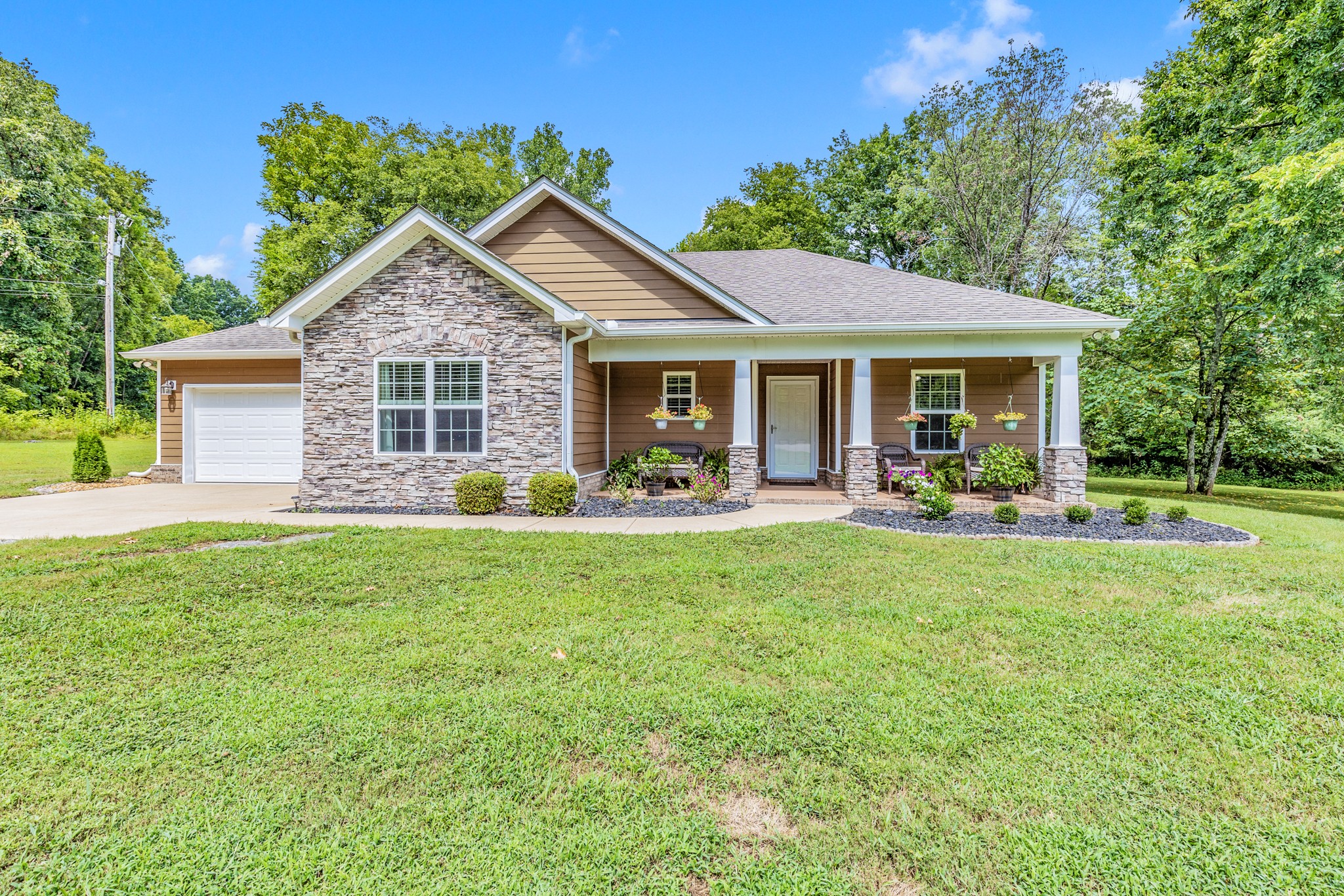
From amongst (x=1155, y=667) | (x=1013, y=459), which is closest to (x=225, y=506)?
(x=1155, y=667)

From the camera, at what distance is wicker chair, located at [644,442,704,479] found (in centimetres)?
1104

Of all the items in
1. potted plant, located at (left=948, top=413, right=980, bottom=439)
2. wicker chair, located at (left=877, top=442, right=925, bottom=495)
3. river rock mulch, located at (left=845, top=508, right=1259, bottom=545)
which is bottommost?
river rock mulch, located at (left=845, top=508, right=1259, bottom=545)

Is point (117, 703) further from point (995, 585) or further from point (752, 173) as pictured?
point (752, 173)

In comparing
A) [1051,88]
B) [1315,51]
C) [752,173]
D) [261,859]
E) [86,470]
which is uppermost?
[752,173]

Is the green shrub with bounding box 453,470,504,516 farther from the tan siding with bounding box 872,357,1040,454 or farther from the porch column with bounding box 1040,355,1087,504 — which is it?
the porch column with bounding box 1040,355,1087,504

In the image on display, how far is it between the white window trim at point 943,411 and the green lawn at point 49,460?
16806 mm

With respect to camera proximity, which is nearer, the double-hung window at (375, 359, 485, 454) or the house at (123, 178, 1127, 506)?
the house at (123, 178, 1127, 506)

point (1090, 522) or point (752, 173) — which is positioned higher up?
point (752, 173)

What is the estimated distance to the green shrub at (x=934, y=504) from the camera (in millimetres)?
8086

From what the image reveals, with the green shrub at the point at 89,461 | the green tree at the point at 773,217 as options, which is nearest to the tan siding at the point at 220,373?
the green shrub at the point at 89,461

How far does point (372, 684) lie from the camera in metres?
3.14

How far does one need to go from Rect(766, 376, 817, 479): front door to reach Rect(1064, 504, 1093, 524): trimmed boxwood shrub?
16.5ft

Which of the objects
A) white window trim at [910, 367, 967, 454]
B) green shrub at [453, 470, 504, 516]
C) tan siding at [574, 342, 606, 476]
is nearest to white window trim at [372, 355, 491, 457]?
green shrub at [453, 470, 504, 516]

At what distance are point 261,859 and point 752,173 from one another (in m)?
29.5
